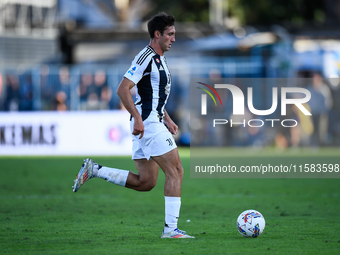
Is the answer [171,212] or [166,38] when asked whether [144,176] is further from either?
[166,38]

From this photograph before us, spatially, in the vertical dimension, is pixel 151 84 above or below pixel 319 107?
above

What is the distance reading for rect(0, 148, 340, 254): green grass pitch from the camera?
603cm

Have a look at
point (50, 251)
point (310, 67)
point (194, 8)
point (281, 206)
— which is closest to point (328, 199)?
point (281, 206)

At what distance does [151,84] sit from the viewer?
6.57m

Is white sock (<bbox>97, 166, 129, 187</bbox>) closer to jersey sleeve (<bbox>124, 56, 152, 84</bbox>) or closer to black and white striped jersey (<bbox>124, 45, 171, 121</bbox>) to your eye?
black and white striped jersey (<bbox>124, 45, 171, 121</bbox>)

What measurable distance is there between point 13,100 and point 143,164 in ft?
54.4

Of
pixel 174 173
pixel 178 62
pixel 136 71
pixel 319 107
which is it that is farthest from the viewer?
pixel 178 62

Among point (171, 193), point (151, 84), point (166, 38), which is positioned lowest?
point (171, 193)

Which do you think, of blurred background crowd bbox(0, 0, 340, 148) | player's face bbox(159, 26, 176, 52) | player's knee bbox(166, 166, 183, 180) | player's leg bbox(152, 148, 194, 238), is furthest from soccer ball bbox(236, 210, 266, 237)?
blurred background crowd bbox(0, 0, 340, 148)

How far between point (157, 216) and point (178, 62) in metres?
19.5

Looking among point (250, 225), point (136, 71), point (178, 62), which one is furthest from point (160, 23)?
point (178, 62)

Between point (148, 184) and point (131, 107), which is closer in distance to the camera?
point (131, 107)

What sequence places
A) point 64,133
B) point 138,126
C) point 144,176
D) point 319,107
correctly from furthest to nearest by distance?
point 319,107
point 64,133
point 144,176
point 138,126

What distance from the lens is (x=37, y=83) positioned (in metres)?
22.6
